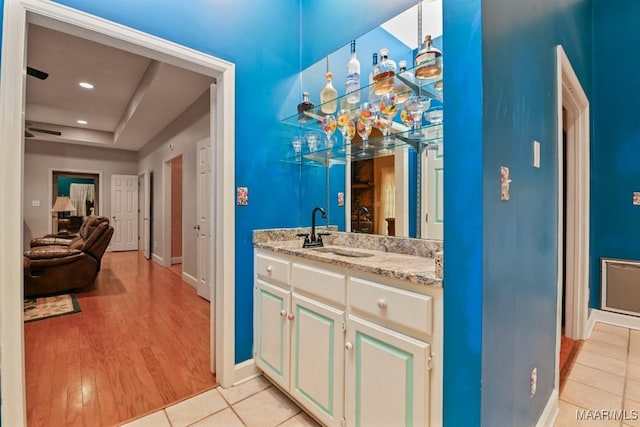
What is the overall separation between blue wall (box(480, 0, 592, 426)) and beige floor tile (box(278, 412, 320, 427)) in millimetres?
943

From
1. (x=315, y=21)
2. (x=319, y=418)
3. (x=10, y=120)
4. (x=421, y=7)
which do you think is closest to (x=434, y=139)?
(x=421, y=7)

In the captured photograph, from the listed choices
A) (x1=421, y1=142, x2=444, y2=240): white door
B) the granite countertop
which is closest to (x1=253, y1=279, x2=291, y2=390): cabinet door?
the granite countertop

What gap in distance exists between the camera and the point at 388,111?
1.77m

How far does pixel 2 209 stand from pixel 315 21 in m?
2.22

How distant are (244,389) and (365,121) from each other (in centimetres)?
192

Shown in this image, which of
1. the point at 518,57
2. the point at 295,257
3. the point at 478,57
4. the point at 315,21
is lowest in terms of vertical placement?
the point at 295,257

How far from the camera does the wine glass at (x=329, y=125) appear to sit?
2.14 m

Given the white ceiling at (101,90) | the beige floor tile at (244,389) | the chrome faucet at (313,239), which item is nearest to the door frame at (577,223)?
the chrome faucet at (313,239)

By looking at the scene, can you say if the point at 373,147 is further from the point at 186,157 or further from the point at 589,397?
the point at 186,157

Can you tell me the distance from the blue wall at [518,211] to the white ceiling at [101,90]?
3152 mm

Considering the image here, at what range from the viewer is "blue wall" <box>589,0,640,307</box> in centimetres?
277

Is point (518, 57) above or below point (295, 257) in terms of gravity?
above

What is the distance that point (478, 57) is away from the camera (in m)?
0.95

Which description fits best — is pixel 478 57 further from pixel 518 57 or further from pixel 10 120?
pixel 10 120
